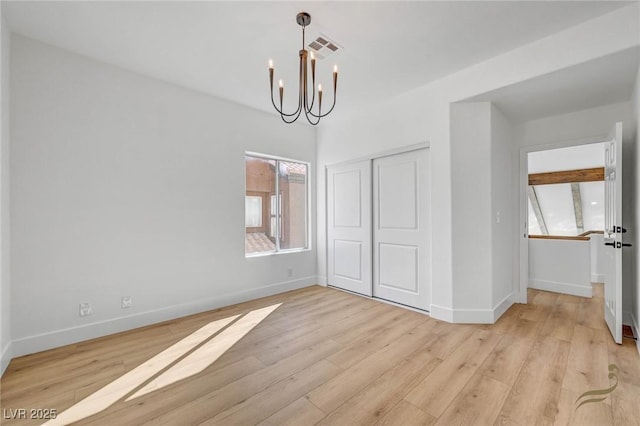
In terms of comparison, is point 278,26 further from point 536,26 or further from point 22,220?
point 22,220

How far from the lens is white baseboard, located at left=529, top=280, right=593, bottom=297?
3.99 m

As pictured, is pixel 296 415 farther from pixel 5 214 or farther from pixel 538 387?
pixel 5 214

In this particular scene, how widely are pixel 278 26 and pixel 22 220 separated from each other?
2858mm

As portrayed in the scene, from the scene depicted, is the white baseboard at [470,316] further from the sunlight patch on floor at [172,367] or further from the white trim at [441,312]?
the sunlight patch on floor at [172,367]

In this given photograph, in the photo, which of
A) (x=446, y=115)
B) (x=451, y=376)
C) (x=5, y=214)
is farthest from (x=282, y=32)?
(x=451, y=376)

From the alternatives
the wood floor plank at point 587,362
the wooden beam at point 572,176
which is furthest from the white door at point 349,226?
the wooden beam at point 572,176

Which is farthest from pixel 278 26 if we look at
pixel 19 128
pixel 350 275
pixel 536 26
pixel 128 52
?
pixel 350 275

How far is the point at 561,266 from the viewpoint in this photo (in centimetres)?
421

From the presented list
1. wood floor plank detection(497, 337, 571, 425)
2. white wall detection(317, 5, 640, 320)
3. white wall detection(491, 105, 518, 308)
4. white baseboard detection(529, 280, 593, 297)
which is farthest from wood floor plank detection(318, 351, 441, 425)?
white baseboard detection(529, 280, 593, 297)

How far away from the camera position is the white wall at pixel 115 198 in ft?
8.04

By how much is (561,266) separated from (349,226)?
338 cm

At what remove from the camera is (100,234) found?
9.14 feet

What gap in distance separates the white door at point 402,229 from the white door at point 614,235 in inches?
66.3

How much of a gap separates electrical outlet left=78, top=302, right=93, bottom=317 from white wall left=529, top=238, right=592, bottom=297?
6152 millimetres
